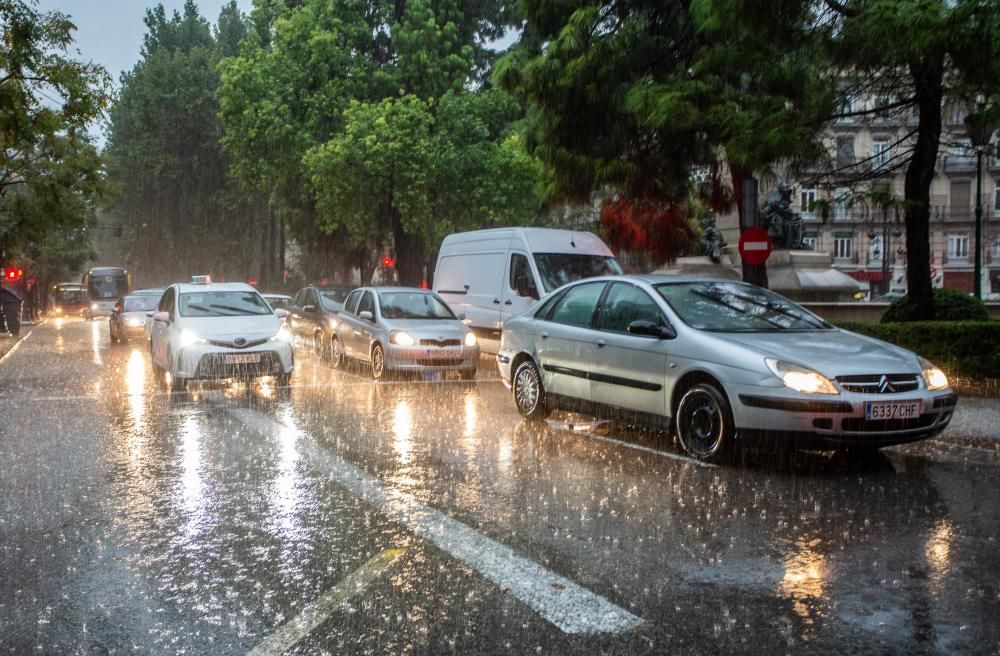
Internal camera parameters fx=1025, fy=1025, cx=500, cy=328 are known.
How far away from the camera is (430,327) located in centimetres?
1541

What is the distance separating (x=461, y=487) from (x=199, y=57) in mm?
50422

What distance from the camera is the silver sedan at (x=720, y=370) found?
23.9 feet

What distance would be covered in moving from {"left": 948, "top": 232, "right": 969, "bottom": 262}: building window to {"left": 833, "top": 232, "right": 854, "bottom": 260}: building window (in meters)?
5.61

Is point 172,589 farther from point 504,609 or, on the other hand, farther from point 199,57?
point 199,57

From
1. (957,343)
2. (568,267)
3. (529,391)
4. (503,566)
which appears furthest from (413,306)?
(503,566)

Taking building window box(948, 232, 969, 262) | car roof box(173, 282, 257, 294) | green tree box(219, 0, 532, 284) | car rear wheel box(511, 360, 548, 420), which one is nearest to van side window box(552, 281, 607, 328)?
car rear wheel box(511, 360, 548, 420)

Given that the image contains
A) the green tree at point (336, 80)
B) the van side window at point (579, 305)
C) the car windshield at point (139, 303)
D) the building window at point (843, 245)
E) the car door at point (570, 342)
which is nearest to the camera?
the car door at point (570, 342)

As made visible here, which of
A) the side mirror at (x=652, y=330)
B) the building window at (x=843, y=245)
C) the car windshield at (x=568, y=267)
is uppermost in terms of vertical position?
the building window at (x=843, y=245)

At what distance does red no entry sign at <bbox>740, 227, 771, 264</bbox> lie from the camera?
15742mm

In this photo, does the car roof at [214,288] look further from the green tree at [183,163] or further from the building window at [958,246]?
the building window at [958,246]

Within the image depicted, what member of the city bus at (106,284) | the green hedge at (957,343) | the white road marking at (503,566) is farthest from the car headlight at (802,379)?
the city bus at (106,284)

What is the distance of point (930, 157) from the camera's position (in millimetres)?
14562

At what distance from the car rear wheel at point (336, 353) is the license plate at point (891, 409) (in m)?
11.8

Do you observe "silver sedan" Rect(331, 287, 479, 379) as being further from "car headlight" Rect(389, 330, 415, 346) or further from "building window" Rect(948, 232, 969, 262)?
"building window" Rect(948, 232, 969, 262)
